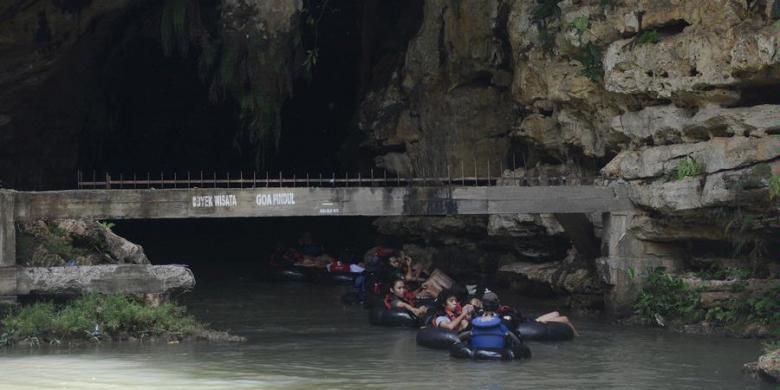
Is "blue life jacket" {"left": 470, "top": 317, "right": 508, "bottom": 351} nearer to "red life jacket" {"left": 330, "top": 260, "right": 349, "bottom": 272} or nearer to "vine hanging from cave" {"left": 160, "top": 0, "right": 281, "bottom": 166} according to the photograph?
"vine hanging from cave" {"left": 160, "top": 0, "right": 281, "bottom": 166}

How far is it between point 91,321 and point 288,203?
346 cm

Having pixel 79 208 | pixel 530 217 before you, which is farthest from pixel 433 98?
pixel 79 208

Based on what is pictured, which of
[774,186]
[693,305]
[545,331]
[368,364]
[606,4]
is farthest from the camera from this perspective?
[606,4]

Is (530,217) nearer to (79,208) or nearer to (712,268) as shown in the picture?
(712,268)

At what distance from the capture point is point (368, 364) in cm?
1756

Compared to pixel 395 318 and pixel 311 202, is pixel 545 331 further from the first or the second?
pixel 311 202

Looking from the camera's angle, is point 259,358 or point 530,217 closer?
point 259,358

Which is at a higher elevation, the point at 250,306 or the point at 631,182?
the point at 631,182

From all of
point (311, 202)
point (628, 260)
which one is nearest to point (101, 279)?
point (311, 202)

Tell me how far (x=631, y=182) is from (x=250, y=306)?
7595 millimetres

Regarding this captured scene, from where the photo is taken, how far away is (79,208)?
1933 cm

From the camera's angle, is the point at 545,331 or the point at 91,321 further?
the point at 545,331

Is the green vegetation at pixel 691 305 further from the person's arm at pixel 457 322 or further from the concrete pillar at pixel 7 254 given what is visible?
the concrete pillar at pixel 7 254

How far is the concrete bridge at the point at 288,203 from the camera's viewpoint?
19.1 m
